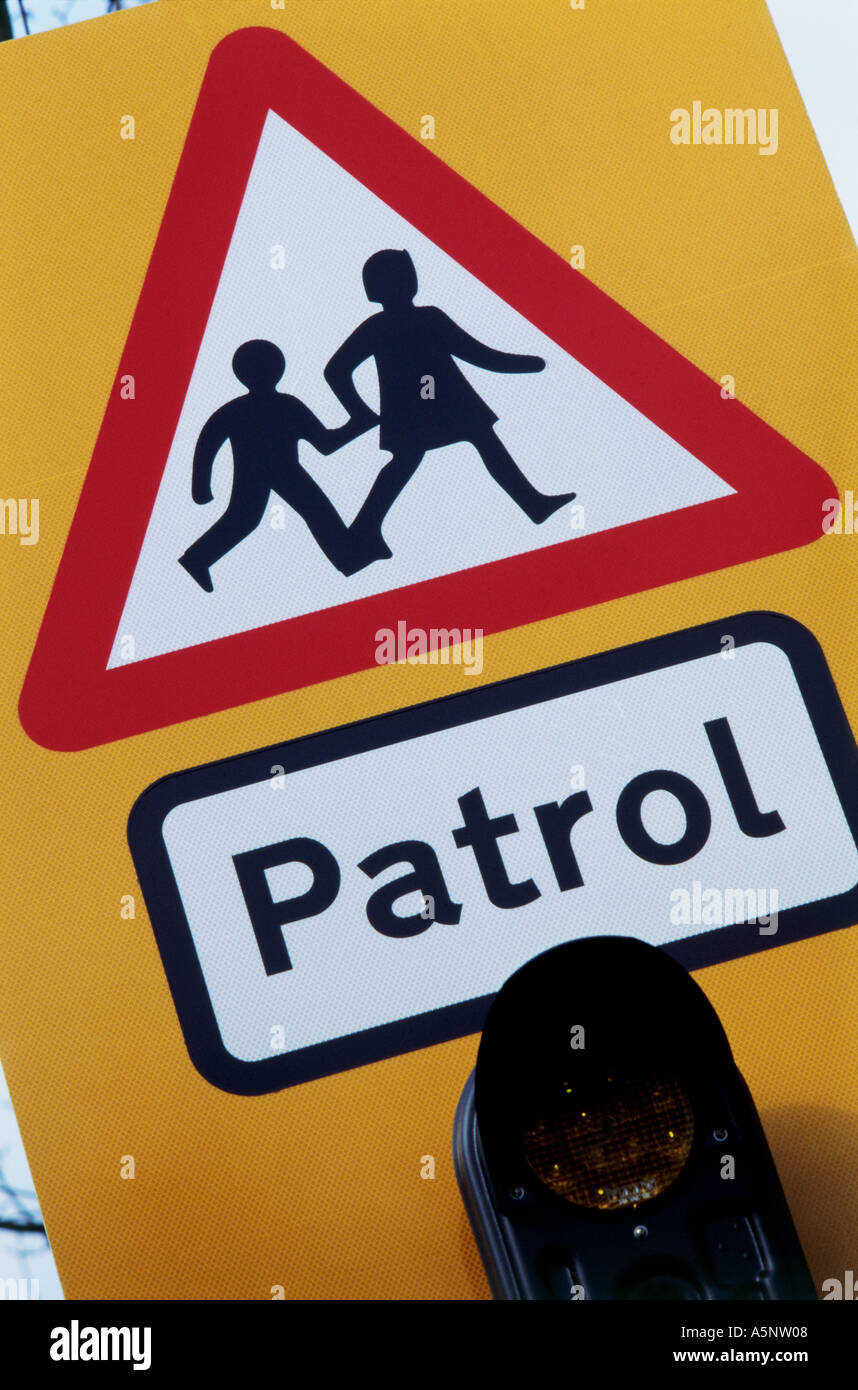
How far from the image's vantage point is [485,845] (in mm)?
1854

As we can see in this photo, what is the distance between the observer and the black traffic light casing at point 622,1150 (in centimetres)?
138

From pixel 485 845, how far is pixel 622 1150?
55 cm

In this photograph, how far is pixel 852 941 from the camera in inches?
72.2

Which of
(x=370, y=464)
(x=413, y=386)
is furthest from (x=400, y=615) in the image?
(x=413, y=386)

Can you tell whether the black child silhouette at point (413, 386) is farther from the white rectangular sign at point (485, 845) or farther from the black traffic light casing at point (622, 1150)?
the black traffic light casing at point (622, 1150)

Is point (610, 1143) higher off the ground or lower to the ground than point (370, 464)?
lower

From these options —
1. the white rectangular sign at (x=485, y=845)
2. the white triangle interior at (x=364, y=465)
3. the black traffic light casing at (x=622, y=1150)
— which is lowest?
the black traffic light casing at (x=622, y=1150)

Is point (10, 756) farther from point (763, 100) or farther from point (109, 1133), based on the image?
point (763, 100)

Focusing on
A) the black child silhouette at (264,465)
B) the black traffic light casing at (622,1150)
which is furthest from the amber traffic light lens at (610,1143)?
the black child silhouette at (264,465)

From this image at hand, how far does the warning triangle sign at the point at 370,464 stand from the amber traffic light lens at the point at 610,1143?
29.6 inches

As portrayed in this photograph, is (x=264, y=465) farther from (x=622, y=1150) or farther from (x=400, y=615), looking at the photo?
(x=622, y=1150)

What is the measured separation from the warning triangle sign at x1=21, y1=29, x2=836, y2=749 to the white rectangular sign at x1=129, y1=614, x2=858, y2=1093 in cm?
14

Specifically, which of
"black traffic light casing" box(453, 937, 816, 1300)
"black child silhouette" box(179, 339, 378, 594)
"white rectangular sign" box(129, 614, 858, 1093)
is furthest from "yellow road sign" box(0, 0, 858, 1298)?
"black traffic light casing" box(453, 937, 816, 1300)

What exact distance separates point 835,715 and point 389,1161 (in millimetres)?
888
